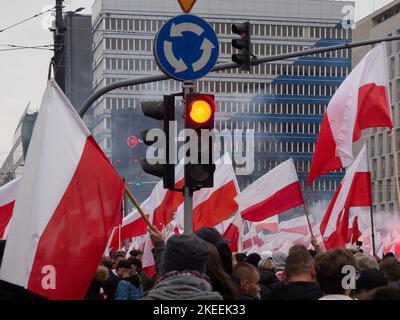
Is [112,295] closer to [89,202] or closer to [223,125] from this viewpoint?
[89,202]

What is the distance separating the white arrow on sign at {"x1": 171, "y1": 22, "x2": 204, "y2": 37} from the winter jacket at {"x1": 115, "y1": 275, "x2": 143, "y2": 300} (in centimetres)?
272

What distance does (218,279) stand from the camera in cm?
700

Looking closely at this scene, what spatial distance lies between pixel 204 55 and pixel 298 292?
380 centimetres

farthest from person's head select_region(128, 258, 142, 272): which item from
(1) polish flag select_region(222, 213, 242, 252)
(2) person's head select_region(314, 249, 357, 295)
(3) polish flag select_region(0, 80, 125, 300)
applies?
(2) person's head select_region(314, 249, 357, 295)

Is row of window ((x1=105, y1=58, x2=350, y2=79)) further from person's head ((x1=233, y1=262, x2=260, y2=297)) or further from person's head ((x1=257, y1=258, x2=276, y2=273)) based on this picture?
person's head ((x1=233, y1=262, x2=260, y2=297))

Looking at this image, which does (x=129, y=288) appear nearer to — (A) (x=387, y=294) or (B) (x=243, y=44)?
(B) (x=243, y=44)

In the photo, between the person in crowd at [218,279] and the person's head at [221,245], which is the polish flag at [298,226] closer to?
the person's head at [221,245]

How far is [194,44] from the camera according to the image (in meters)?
10.7

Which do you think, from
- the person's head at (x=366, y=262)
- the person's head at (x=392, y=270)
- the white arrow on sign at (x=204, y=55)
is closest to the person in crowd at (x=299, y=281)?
the person's head at (x=366, y=262)

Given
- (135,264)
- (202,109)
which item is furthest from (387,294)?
(135,264)

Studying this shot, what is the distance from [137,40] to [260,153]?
1824 cm

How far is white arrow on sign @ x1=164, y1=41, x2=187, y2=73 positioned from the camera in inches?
422

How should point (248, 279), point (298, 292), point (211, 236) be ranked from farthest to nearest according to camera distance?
point (248, 279) → point (211, 236) → point (298, 292)
